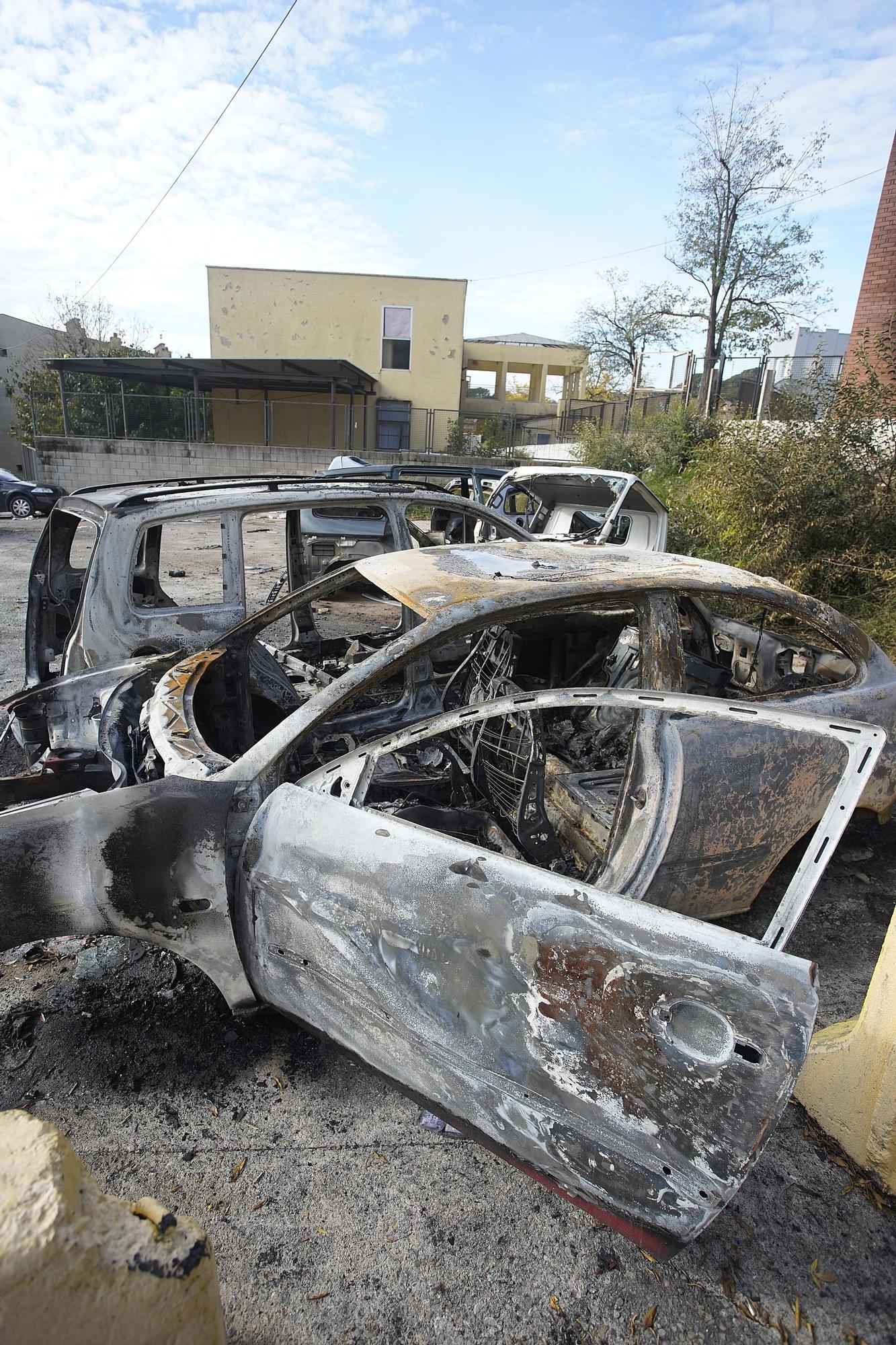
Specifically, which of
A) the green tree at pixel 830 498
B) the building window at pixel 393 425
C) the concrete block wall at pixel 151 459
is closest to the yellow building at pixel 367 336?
the building window at pixel 393 425

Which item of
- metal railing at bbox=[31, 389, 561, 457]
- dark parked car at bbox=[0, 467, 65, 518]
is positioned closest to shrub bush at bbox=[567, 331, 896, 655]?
metal railing at bbox=[31, 389, 561, 457]

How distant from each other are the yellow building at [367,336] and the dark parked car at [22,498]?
335 inches

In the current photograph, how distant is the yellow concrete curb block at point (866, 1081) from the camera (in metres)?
1.95

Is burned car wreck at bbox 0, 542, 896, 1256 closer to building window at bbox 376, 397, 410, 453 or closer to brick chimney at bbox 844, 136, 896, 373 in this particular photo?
brick chimney at bbox 844, 136, 896, 373

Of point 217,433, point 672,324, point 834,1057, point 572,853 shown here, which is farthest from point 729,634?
point 217,433

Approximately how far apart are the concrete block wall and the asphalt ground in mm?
18798

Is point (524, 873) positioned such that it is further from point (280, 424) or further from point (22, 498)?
point (280, 424)

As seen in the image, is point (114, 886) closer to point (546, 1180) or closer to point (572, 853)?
point (546, 1180)

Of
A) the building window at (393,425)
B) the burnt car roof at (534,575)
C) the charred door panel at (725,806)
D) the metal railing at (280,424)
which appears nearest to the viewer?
the charred door panel at (725,806)

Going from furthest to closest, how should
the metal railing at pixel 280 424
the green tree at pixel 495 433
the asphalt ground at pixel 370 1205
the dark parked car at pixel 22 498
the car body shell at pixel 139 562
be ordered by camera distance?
the green tree at pixel 495 433 → the metal railing at pixel 280 424 → the dark parked car at pixel 22 498 → the car body shell at pixel 139 562 → the asphalt ground at pixel 370 1205

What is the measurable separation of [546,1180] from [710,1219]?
375 millimetres

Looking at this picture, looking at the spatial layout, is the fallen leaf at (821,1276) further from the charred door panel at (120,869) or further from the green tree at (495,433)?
the green tree at (495,433)

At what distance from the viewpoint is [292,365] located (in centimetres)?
1961

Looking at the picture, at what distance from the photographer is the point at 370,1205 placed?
1913 mm
